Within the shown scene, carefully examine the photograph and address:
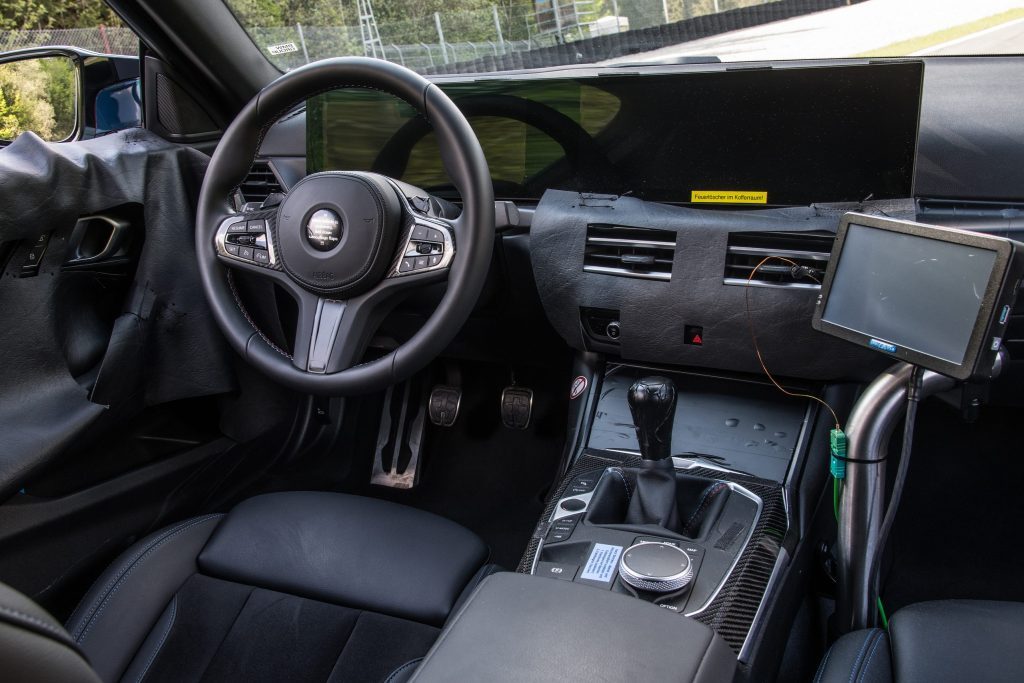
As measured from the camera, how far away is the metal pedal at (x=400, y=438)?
253 cm

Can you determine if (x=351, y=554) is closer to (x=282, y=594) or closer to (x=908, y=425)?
(x=282, y=594)

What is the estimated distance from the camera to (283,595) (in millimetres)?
1438

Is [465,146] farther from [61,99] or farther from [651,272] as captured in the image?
[61,99]

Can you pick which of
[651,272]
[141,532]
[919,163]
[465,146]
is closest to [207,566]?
[141,532]

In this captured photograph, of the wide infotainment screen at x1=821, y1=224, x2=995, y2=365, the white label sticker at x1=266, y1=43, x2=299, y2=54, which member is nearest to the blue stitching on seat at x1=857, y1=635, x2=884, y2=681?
the wide infotainment screen at x1=821, y1=224, x2=995, y2=365

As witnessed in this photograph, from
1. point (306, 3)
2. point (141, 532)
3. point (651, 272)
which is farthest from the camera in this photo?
point (306, 3)

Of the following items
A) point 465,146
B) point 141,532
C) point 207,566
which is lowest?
point 141,532

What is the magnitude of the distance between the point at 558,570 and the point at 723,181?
0.89 meters

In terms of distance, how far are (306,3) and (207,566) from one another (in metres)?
1.38

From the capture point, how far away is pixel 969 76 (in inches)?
72.9

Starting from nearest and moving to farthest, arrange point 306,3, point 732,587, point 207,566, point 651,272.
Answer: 1. point 732,587
2. point 207,566
3. point 651,272
4. point 306,3

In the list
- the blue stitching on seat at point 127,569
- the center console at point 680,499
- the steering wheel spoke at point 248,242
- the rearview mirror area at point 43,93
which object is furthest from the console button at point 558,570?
the rearview mirror area at point 43,93

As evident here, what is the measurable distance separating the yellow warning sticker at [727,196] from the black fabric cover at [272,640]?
3.37 feet

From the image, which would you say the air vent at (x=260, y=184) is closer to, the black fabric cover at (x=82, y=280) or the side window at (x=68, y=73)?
the black fabric cover at (x=82, y=280)
